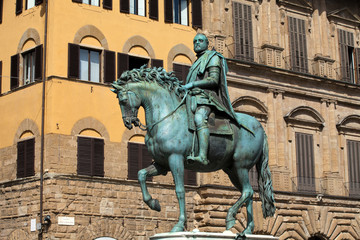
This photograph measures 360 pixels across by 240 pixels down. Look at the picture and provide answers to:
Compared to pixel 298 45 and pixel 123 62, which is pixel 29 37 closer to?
pixel 123 62

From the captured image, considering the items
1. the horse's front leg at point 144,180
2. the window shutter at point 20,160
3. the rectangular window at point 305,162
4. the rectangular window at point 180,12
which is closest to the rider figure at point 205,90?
the horse's front leg at point 144,180

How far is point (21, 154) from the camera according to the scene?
82.5 feet

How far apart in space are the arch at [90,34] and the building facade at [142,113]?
0.04 metres

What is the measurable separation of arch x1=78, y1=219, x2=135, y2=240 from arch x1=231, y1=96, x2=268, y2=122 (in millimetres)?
7211

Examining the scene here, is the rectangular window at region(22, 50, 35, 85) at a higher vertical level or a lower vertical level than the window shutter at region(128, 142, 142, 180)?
higher

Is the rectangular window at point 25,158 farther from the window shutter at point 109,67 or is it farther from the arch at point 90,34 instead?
the arch at point 90,34

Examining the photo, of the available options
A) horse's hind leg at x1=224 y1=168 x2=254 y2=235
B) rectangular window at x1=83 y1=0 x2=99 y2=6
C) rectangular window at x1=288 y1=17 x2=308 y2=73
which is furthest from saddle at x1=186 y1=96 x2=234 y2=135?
rectangular window at x1=288 y1=17 x2=308 y2=73

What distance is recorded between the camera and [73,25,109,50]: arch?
997 inches

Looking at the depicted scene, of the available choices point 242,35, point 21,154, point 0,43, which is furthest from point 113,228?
point 242,35

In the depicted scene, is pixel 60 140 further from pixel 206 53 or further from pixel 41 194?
pixel 206 53

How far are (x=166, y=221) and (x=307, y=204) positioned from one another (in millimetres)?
6914

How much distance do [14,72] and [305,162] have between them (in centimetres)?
1242

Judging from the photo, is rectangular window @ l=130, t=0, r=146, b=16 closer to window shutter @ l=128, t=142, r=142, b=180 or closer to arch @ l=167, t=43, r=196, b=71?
arch @ l=167, t=43, r=196, b=71

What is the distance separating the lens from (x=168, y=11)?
91.6 ft
